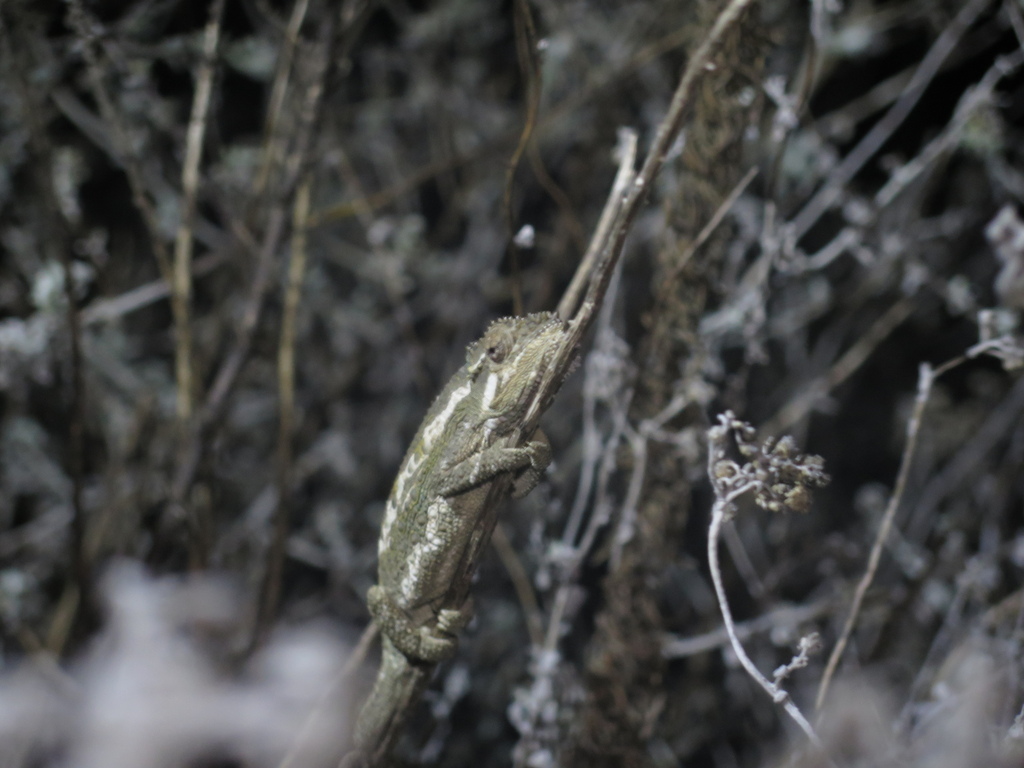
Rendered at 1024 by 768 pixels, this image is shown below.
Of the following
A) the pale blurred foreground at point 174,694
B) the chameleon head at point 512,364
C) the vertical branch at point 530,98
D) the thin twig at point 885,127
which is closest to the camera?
the chameleon head at point 512,364

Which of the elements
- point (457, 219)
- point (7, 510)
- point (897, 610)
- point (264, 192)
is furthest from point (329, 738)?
point (457, 219)

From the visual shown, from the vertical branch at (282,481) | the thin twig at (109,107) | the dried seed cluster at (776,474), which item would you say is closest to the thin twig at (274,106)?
the vertical branch at (282,481)

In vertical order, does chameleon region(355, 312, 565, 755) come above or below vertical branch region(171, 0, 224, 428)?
below

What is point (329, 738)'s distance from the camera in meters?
1.24

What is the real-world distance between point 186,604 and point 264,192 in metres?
0.96

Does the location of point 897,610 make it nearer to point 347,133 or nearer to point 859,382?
point 859,382

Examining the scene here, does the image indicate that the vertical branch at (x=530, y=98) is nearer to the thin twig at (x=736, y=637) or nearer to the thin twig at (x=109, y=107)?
Answer: the thin twig at (x=736, y=637)

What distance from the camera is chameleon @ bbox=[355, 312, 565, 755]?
918 mm

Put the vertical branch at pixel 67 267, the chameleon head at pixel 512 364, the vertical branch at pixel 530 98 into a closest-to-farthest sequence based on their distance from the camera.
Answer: the chameleon head at pixel 512 364 < the vertical branch at pixel 530 98 < the vertical branch at pixel 67 267

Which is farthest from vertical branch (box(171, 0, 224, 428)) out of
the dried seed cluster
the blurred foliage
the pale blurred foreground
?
the dried seed cluster

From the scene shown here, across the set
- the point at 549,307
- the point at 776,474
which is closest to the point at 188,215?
the point at 549,307

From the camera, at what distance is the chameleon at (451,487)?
3.01ft

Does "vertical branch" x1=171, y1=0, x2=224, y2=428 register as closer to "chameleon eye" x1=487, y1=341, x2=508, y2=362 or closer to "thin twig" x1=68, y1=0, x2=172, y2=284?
"thin twig" x1=68, y1=0, x2=172, y2=284

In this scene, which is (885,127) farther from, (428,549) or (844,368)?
(428,549)
